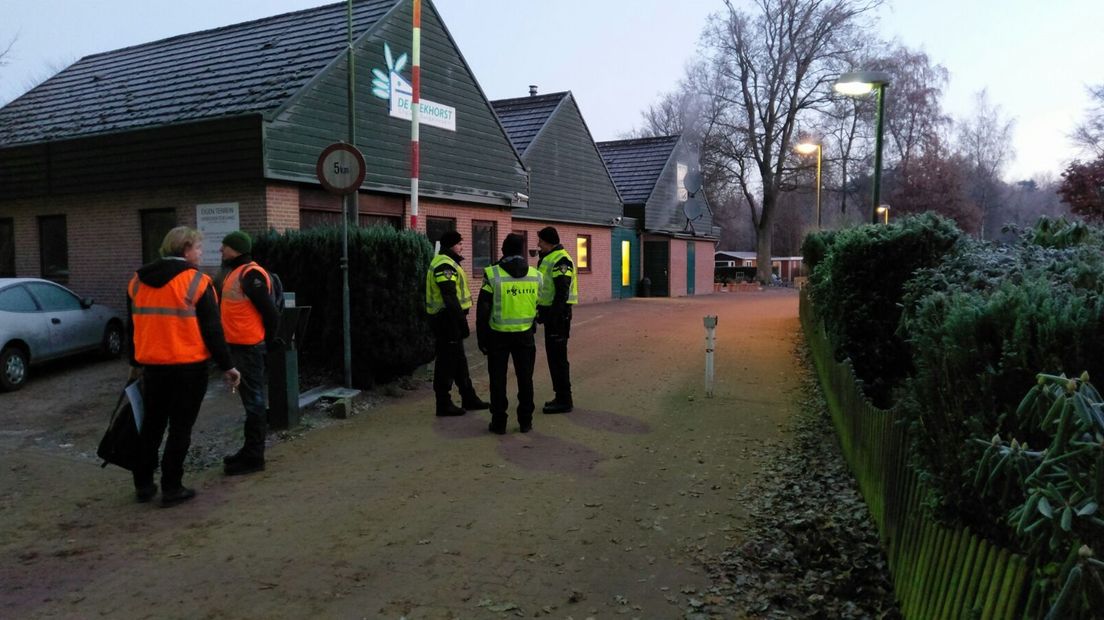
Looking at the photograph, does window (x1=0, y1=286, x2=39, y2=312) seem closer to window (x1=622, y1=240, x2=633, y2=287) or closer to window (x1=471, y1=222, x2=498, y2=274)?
window (x1=471, y1=222, x2=498, y2=274)

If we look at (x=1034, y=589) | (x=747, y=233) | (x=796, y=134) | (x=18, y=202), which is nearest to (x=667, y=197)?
(x=796, y=134)

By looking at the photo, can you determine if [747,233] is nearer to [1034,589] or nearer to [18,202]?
[18,202]

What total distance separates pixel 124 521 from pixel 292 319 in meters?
2.75

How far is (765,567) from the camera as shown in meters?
4.57

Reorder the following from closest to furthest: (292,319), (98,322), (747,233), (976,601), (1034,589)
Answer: (1034,589), (976,601), (292,319), (98,322), (747,233)

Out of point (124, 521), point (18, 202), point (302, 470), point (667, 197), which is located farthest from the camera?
point (667, 197)

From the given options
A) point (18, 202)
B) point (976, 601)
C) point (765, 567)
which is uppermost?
point (18, 202)

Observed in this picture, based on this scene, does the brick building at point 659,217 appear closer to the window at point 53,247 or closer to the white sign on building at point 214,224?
the white sign on building at point 214,224

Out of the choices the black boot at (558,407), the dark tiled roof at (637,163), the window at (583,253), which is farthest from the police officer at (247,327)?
the dark tiled roof at (637,163)

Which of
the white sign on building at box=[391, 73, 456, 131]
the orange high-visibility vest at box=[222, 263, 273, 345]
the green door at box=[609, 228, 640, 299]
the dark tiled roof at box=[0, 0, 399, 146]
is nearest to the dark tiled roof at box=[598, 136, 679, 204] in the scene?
the green door at box=[609, 228, 640, 299]

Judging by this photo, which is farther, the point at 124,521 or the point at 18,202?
the point at 18,202

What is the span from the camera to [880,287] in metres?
7.41

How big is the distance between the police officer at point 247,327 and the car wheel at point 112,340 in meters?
6.80

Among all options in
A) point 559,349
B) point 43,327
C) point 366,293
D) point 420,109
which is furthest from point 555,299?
point 420,109
